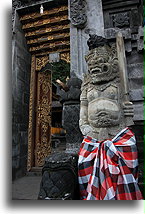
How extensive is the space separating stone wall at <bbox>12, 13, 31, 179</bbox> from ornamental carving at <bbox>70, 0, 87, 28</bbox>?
3.65ft

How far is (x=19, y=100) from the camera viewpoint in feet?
9.36

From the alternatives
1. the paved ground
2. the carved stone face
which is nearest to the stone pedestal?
the carved stone face

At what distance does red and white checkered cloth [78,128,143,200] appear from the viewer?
3.70 feet

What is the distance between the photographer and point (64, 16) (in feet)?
9.30

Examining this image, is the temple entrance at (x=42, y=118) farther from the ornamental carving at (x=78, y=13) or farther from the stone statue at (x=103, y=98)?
the stone statue at (x=103, y=98)

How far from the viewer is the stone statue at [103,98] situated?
52.7 inches

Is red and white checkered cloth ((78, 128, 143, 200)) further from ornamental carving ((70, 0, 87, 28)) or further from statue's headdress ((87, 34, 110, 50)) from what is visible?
ornamental carving ((70, 0, 87, 28))

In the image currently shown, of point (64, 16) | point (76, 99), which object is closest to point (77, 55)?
point (76, 99)

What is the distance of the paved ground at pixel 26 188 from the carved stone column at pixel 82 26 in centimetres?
169

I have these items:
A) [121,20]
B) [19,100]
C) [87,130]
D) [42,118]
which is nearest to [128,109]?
[87,130]

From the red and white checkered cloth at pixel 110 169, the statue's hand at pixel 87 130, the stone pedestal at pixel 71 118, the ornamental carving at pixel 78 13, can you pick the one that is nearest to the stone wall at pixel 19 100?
the ornamental carving at pixel 78 13

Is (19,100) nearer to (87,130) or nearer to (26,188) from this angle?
(26,188)

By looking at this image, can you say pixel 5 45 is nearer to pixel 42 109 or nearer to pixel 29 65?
pixel 29 65

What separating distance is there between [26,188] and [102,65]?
1.96 m
